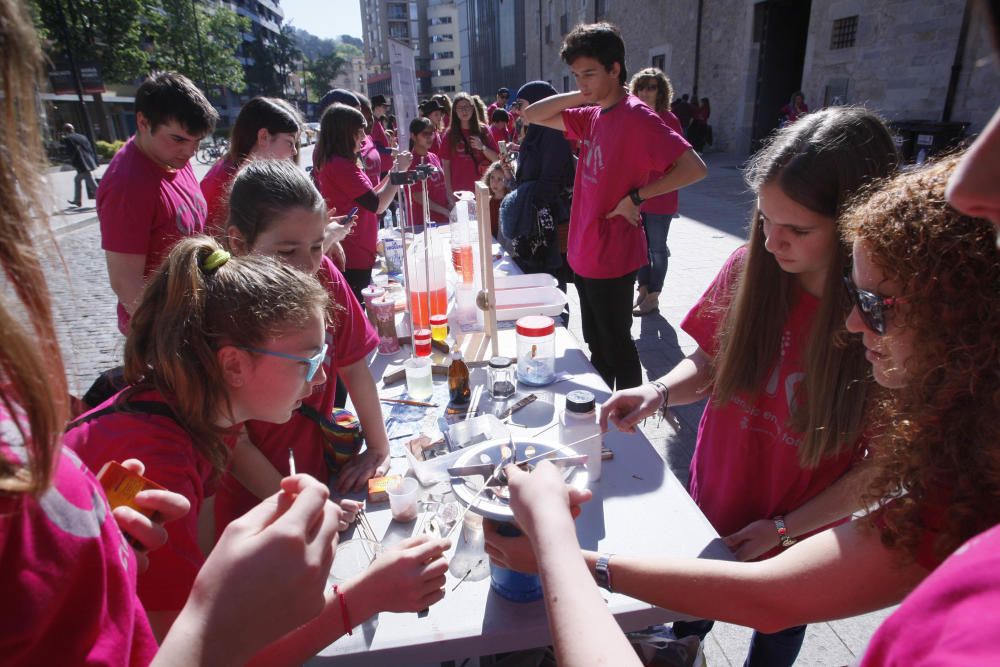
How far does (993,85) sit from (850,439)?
11.2 metres

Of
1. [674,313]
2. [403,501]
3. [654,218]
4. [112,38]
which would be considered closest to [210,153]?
[112,38]

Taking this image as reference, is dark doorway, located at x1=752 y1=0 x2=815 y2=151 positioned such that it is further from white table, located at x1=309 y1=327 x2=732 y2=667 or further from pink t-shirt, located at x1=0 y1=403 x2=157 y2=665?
pink t-shirt, located at x1=0 y1=403 x2=157 y2=665

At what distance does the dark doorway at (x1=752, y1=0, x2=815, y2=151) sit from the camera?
1495cm

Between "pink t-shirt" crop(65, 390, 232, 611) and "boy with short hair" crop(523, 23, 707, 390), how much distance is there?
8.22 feet

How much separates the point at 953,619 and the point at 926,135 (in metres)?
12.6

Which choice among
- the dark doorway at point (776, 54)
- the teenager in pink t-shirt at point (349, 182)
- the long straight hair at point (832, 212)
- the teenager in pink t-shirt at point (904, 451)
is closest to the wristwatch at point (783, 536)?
the long straight hair at point (832, 212)

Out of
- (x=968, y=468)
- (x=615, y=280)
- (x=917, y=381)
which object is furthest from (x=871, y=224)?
(x=615, y=280)

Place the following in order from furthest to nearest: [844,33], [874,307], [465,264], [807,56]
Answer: [807,56] → [844,33] → [465,264] → [874,307]

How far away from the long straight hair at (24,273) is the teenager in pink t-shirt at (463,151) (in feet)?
18.5

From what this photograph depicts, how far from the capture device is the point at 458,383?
209 centimetres

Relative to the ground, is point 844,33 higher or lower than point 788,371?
higher

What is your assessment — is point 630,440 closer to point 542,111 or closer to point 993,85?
point 542,111

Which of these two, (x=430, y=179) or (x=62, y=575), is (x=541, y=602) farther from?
(x=430, y=179)

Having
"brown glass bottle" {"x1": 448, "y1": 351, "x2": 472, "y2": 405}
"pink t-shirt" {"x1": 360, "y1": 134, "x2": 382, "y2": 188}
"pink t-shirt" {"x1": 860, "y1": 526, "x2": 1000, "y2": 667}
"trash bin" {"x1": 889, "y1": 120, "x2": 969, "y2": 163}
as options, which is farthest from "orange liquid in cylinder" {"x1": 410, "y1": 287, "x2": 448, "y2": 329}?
"trash bin" {"x1": 889, "y1": 120, "x2": 969, "y2": 163}
